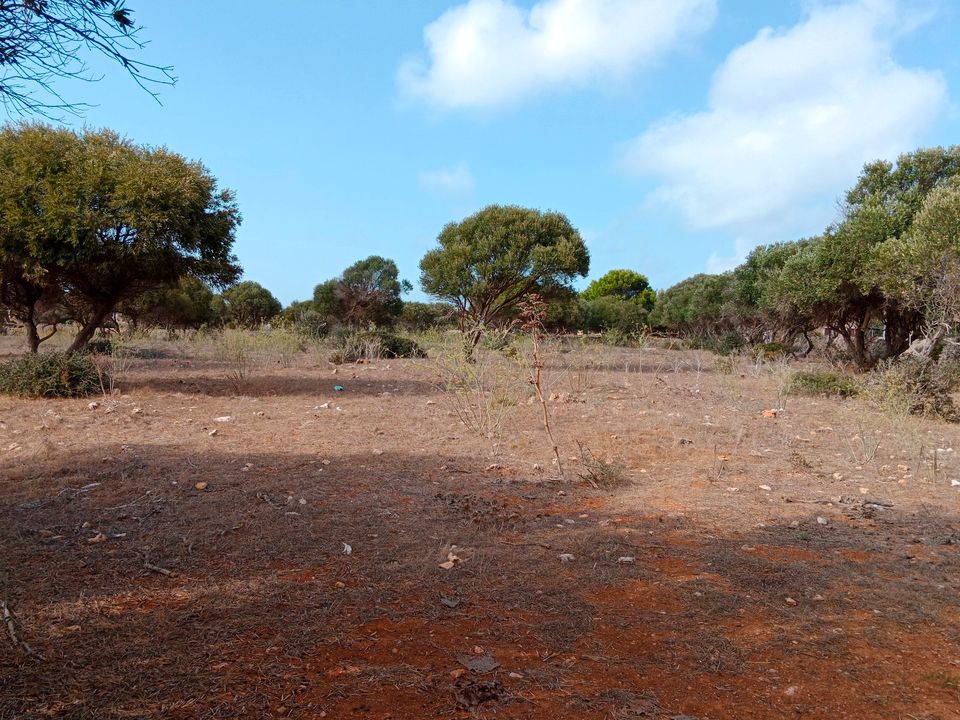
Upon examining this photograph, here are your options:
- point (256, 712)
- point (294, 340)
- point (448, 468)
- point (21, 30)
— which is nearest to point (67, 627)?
point (256, 712)

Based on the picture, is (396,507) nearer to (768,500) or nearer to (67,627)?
(67,627)

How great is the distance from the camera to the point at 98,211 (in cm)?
1086

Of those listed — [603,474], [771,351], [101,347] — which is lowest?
[603,474]

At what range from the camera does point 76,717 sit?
8.12ft

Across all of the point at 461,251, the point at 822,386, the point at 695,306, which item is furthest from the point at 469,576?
the point at 695,306

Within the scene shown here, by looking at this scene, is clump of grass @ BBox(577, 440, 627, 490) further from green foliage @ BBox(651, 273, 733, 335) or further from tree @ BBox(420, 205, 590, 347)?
green foliage @ BBox(651, 273, 733, 335)

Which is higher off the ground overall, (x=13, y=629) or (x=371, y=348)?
(x=371, y=348)

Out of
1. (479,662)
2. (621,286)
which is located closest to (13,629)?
(479,662)

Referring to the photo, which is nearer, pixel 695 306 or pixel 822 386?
pixel 822 386

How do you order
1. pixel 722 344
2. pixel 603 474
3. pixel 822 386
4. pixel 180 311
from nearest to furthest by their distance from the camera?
pixel 603 474
pixel 822 386
pixel 722 344
pixel 180 311

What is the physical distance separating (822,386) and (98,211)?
12571mm

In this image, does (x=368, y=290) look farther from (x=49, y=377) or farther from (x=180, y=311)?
(x=49, y=377)

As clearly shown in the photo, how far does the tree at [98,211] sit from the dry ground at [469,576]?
3.71m

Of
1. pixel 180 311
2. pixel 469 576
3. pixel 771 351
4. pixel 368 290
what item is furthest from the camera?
pixel 368 290
